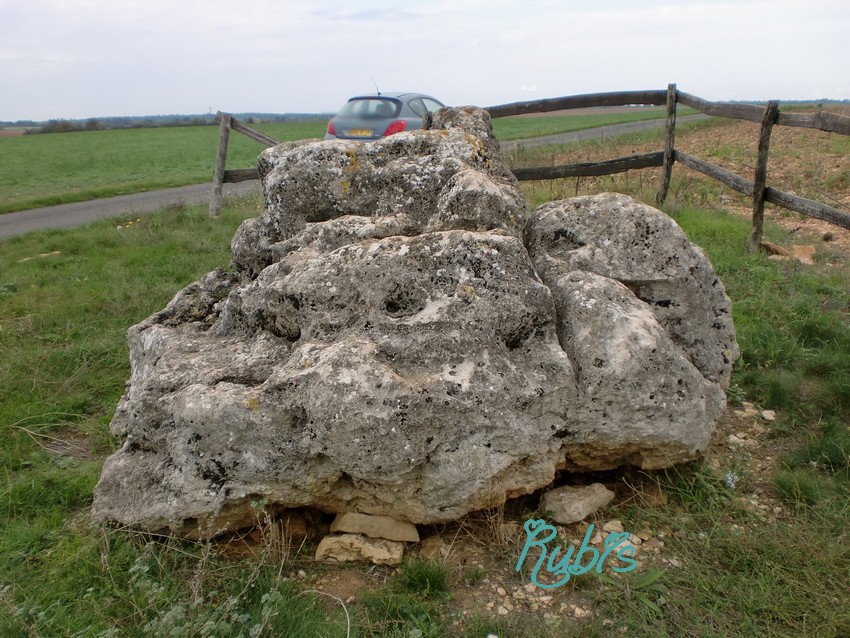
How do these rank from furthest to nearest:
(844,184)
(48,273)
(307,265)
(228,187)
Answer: (228,187), (844,184), (48,273), (307,265)

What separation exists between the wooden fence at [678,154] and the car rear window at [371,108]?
351cm

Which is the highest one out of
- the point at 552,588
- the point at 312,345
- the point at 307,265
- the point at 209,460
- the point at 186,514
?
the point at 307,265

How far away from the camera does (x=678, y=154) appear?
8344mm

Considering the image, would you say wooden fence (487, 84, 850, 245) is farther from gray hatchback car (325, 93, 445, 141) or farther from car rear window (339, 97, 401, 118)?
car rear window (339, 97, 401, 118)

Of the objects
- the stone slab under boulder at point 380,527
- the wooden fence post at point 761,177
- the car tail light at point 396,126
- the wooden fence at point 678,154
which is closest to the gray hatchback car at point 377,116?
the car tail light at point 396,126

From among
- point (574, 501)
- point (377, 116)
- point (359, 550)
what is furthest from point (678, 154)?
point (359, 550)

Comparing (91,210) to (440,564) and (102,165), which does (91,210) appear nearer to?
(440,564)

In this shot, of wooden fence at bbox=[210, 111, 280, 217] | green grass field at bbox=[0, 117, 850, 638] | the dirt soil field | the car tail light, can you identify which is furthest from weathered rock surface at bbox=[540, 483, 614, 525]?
the car tail light

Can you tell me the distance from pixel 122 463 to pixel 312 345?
3.50 ft

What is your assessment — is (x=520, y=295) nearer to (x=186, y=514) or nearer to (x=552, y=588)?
(x=552, y=588)

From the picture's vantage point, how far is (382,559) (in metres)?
2.94

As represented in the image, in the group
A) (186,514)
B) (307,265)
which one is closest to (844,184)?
(307,265)

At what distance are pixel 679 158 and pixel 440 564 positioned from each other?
6.96m

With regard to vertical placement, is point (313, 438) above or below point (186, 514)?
above
